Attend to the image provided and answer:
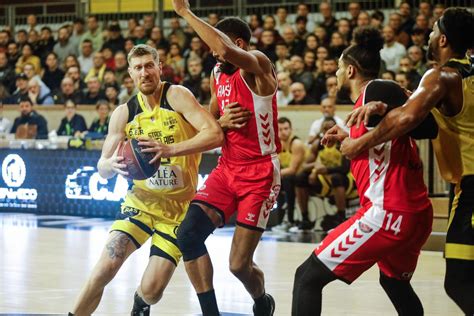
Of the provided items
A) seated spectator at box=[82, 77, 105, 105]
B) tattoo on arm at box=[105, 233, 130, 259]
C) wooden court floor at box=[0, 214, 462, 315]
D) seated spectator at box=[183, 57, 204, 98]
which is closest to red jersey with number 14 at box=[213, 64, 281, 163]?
tattoo on arm at box=[105, 233, 130, 259]

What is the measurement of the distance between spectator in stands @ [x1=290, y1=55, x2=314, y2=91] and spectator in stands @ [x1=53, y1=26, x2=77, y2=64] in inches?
248

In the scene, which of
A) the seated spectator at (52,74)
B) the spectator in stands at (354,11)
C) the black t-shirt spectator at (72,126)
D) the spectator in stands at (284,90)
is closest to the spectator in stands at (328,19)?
the spectator in stands at (354,11)

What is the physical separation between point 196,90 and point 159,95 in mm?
10593

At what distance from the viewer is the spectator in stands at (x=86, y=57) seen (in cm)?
2027

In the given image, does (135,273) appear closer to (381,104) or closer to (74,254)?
(74,254)

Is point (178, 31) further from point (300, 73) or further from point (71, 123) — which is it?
point (300, 73)

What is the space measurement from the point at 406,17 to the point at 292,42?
1989 millimetres

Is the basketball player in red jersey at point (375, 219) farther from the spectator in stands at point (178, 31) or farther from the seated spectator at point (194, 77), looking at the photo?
the spectator in stands at point (178, 31)

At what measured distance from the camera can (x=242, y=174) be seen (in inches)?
273

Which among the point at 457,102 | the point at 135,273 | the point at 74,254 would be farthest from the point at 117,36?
the point at 457,102

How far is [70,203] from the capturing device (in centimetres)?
1593

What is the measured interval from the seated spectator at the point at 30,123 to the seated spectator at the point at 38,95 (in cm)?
156

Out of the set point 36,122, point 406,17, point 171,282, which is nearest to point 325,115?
point 406,17

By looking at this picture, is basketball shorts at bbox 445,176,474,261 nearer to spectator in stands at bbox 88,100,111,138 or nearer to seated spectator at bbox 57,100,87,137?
spectator in stands at bbox 88,100,111,138
